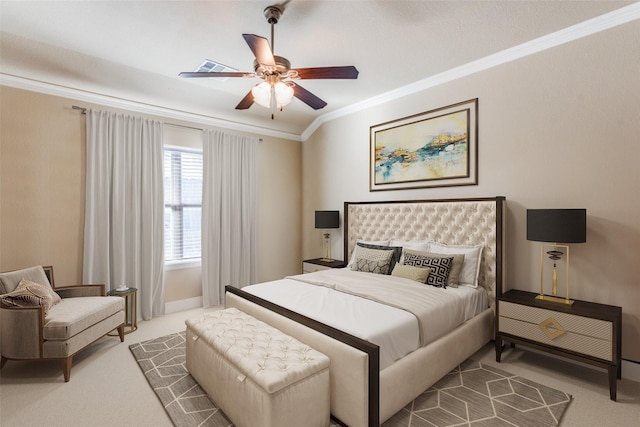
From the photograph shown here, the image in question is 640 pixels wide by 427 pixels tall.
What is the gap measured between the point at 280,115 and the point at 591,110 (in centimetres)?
379

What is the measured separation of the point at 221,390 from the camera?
205 centimetres

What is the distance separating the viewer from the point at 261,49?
2.01 metres

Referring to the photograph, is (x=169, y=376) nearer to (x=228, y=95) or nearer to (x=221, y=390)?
(x=221, y=390)

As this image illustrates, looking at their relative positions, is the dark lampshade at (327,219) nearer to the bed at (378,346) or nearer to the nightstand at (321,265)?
the bed at (378,346)

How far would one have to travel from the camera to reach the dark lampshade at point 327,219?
473cm

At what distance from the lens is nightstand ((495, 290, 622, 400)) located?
2260 millimetres

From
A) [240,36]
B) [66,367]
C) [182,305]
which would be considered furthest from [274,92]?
[182,305]

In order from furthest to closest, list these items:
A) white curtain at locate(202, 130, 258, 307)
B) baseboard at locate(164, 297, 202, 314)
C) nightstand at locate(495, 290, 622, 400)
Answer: white curtain at locate(202, 130, 258, 307)
baseboard at locate(164, 297, 202, 314)
nightstand at locate(495, 290, 622, 400)

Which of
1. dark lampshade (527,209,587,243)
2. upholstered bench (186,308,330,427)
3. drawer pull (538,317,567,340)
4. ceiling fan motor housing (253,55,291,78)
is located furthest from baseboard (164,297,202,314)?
dark lampshade (527,209,587,243)

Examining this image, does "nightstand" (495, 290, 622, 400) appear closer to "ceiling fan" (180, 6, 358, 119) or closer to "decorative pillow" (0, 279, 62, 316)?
"ceiling fan" (180, 6, 358, 119)

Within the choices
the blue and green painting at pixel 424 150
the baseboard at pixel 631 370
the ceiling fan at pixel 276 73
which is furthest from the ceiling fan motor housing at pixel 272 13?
the baseboard at pixel 631 370

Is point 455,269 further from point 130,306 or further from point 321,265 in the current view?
point 130,306

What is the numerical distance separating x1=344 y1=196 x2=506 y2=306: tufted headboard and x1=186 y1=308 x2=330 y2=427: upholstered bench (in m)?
2.15

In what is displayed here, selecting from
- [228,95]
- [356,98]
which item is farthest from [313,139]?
[228,95]
